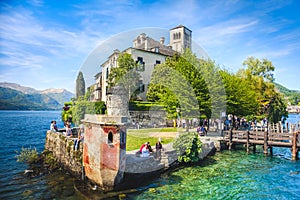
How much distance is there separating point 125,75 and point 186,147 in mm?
21976

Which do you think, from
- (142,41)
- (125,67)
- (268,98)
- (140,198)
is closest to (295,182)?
(140,198)

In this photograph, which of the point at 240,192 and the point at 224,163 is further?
the point at 224,163

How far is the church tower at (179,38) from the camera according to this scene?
6619cm

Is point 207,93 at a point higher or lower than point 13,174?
higher

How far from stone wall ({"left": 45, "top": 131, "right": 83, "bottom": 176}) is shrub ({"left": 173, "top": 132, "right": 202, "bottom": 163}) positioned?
674 centimetres

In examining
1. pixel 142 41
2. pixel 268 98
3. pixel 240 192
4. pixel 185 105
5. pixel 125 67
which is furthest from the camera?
pixel 142 41

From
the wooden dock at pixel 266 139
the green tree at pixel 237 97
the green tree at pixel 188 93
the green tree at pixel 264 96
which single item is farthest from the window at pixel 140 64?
the wooden dock at pixel 266 139

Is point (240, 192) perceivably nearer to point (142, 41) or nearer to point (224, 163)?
point (224, 163)

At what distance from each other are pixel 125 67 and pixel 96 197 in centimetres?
A: 2670

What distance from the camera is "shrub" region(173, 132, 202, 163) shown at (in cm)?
1539

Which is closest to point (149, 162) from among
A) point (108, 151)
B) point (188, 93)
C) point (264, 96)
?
point (108, 151)

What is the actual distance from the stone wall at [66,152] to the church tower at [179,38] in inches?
2135

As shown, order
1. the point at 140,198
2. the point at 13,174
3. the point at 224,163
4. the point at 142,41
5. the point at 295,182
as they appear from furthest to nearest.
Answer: the point at 142,41 → the point at 224,163 → the point at 13,174 → the point at 295,182 → the point at 140,198

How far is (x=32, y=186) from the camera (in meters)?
12.7
